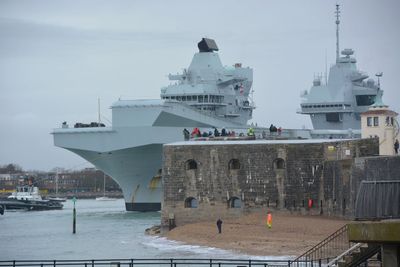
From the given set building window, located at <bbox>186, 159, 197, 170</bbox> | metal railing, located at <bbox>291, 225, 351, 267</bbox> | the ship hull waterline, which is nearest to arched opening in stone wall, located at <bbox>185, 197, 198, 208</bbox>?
building window, located at <bbox>186, 159, 197, 170</bbox>

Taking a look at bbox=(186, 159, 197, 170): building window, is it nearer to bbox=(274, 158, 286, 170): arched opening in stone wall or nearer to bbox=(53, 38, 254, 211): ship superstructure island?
bbox=(274, 158, 286, 170): arched opening in stone wall

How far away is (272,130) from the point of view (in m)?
59.4

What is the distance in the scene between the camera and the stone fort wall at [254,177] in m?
42.2

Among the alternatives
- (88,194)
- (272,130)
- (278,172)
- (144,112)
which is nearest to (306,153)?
(278,172)

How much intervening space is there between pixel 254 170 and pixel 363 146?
5.65m

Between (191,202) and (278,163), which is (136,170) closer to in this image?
(191,202)

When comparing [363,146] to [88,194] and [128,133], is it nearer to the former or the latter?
[128,133]

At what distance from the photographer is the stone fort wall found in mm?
42188

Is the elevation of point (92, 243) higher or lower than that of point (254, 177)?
lower

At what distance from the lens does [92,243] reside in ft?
147

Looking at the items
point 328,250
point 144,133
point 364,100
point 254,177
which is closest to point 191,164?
point 254,177

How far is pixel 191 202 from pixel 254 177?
3.75 meters

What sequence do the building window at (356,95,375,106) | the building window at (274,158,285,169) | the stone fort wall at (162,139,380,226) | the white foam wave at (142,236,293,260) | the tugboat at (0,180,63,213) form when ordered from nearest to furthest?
the white foam wave at (142,236,293,260) < the stone fort wall at (162,139,380,226) < the building window at (274,158,285,169) < the tugboat at (0,180,63,213) < the building window at (356,95,375,106)

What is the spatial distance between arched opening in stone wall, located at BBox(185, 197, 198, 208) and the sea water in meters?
2.27
